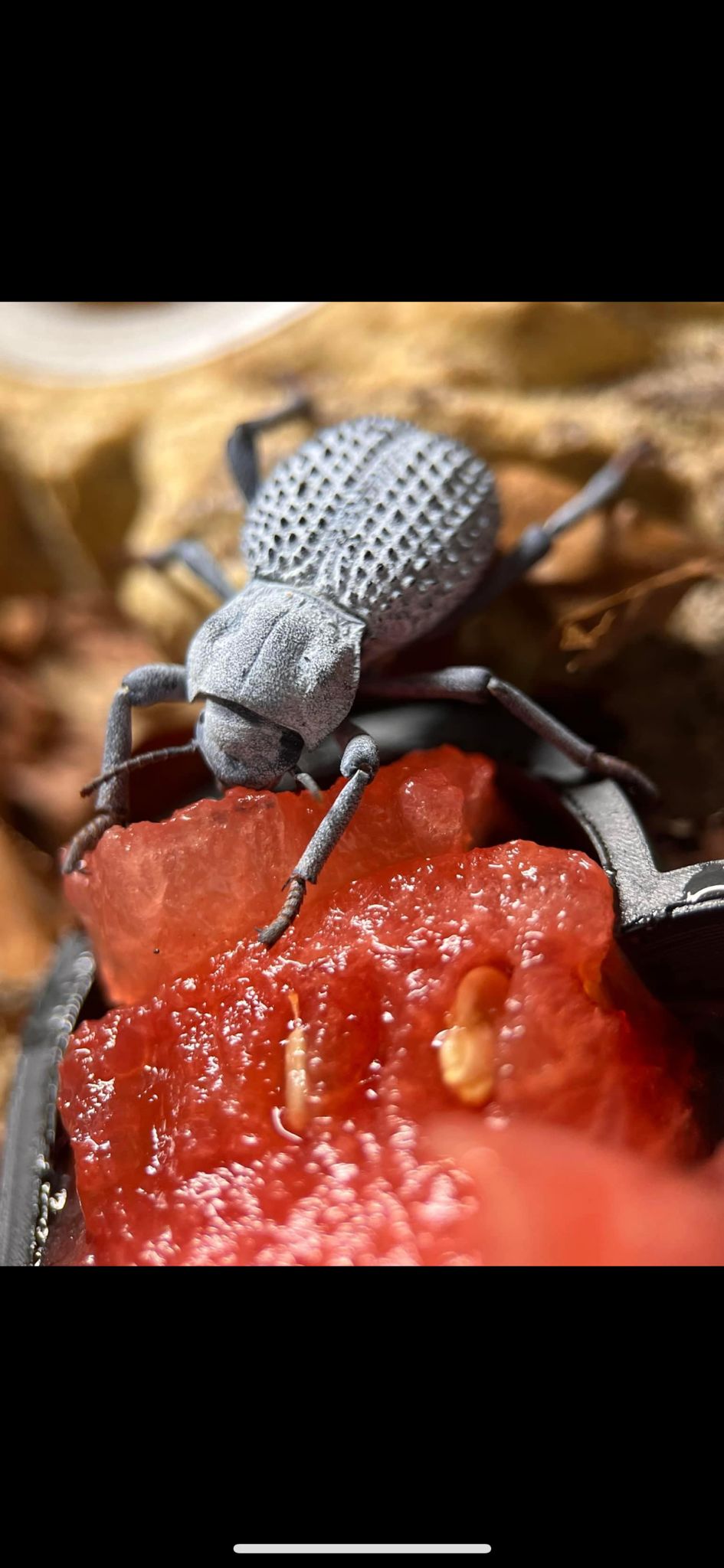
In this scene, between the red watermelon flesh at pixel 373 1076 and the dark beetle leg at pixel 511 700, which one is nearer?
the red watermelon flesh at pixel 373 1076

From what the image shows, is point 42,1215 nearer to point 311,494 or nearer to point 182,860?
point 182,860

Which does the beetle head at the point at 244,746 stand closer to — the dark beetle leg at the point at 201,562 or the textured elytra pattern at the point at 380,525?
the textured elytra pattern at the point at 380,525

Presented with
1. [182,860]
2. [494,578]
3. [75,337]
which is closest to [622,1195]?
[182,860]

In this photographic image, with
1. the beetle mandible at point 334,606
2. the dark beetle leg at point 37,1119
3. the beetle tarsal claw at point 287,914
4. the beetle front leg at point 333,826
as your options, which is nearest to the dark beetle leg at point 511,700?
the beetle mandible at point 334,606

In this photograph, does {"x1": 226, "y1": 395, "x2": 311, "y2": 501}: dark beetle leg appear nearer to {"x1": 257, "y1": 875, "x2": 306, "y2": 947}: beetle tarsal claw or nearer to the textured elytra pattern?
the textured elytra pattern

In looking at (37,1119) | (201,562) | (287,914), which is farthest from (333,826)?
(201,562)
